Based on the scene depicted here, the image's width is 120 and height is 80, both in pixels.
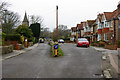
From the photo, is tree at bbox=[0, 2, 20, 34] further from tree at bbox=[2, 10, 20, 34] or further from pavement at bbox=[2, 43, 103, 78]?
pavement at bbox=[2, 43, 103, 78]

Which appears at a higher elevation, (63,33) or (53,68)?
(63,33)

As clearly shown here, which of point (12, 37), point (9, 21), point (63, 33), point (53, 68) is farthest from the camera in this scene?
point (63, 33)

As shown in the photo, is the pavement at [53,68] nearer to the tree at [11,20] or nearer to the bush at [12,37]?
the bush at [12,37]

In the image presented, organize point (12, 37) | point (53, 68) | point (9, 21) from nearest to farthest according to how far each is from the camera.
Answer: point (53, 68), point (12, 37), point (9, 21)

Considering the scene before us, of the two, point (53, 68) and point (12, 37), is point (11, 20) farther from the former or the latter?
point (53, 68)

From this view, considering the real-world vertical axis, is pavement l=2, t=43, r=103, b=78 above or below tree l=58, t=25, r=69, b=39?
below

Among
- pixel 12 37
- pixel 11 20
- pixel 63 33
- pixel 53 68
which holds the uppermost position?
pixel 11 20

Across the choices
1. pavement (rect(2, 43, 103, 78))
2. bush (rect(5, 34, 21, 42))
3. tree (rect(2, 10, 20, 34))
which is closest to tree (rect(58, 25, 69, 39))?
tree (rect(2, 10, 20, 34))

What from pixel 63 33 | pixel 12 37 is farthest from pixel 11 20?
pixel 63 33

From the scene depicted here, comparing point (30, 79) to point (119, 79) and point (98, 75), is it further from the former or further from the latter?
point (119, 79)

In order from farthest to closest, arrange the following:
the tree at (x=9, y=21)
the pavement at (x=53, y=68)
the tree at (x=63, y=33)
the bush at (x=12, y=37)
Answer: the tree at (x=63, y=33) → the tree at (x=9, y=21) → the bush at (x=12, y=37) → the pavement at (x=53, y=68)

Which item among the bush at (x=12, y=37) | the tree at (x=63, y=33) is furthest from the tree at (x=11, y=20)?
the tree at (x=63, y=33)

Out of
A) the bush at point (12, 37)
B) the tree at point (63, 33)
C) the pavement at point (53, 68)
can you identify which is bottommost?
the pavement at point (53, 68)

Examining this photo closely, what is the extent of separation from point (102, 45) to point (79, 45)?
171 inches
